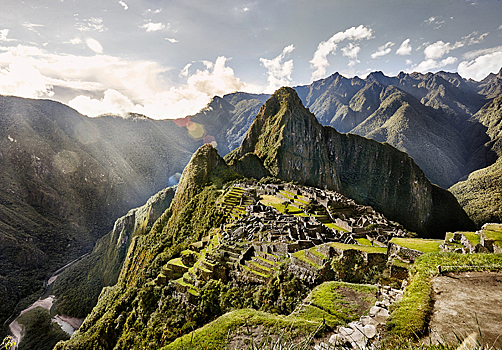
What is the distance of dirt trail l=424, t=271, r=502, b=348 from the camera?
17.6 ft

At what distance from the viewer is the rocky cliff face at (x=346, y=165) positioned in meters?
145

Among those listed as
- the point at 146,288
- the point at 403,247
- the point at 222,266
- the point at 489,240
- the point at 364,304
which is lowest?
the point at 146,288

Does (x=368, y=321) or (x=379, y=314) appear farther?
(x=379, y=314)

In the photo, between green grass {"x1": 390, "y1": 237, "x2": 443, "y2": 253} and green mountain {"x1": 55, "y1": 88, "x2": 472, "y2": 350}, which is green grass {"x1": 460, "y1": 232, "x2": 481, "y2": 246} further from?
green mountain {"x1": 55, "y1": 88, "x2": 472, "y2": 350}

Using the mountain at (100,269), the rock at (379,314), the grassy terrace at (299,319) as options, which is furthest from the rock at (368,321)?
the mountain at (100,269)

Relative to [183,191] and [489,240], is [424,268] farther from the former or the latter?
[183,191]

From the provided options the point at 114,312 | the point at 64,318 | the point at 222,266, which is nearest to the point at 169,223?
the point at 114,312

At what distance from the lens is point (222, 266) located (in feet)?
66.1

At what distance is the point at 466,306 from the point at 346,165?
198 m

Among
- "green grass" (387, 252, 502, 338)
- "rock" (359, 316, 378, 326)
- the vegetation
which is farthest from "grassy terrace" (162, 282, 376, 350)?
the vegetation

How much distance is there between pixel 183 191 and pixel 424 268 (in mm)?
72616

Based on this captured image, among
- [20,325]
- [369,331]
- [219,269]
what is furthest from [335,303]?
[20,325]

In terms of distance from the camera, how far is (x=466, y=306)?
20.9ft

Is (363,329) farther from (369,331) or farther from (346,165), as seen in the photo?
(346,165)
